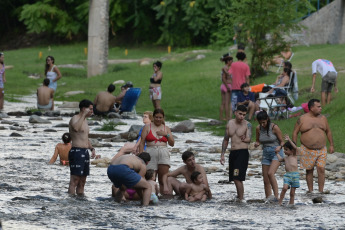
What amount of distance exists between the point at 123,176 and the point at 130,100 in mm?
13467

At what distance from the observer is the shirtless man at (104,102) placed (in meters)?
25.1

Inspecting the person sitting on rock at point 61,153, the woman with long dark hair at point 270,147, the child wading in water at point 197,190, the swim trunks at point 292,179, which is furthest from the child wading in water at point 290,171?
the person sitting on rock at point 61,153

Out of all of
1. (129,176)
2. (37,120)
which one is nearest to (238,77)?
(37,120)

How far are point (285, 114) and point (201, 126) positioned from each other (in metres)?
2.29

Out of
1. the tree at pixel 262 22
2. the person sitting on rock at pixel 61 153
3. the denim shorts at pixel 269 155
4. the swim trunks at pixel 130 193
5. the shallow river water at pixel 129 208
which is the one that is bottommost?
the shallow river water at pixel 129 208

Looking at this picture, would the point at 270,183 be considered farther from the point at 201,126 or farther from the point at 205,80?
the point at 205,80

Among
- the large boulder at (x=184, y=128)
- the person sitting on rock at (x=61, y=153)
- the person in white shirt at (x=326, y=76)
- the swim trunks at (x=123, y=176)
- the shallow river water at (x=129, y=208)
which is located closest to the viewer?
the shallow river water at (x=129, y=208)

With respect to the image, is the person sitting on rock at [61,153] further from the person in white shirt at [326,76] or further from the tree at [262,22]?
the tree at [262,22]

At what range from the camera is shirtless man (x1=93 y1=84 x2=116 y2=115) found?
82.3ft

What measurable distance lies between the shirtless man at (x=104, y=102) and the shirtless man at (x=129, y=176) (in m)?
12.9

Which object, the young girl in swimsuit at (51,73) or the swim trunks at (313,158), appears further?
the young girl in swimsuit at (51,73)

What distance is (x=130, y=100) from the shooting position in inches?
998

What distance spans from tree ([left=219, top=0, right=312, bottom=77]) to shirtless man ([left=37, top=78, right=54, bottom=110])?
7.34 meters

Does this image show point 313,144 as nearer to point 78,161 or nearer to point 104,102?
point 78,161
